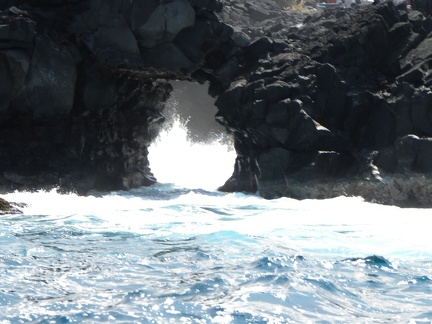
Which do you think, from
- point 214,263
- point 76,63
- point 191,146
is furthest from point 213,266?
point 191,146

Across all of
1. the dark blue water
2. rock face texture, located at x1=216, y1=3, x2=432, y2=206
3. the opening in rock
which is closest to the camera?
the dark blue water

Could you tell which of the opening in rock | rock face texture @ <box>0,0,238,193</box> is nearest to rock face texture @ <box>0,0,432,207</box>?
rock face texture @ <box>0,0,238,193</box>

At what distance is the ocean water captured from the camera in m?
11.0

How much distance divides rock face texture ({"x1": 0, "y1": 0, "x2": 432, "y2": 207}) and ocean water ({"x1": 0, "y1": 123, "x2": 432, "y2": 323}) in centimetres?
233

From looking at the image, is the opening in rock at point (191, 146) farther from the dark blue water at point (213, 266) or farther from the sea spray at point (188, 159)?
the dark blue water at point (213, 266)

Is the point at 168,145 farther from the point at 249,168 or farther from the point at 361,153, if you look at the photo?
the point at 361,153

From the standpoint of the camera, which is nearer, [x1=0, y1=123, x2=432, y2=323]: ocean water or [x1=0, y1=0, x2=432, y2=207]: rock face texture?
[x1=0, y1=123, x2=432, y2=323]: ocean water

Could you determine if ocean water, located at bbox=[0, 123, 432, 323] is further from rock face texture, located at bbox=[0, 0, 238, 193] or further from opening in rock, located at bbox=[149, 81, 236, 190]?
opening in rock, located at bbox=[149, 81, 236, 190]

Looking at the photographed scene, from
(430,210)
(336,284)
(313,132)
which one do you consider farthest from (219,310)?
(313,132)

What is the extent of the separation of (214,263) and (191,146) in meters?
34.3

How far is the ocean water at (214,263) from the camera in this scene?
36.2 feet

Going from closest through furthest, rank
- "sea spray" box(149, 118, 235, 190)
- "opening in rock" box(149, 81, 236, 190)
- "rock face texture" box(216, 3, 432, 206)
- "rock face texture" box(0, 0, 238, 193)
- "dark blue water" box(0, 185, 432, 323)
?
"dark blue water" box(0, 185, 432, 323)
"rock face texture" box(216, 3, 432, 206)
"rock face texture" box(0, 0, 238, 193)
"sea spray" box(149, 118, 235, 190)
"opening in rock" box(149, 81, 236, 190)

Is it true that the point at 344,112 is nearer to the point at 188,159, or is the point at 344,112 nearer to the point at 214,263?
the point at 214,263

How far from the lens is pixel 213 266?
559 inches
